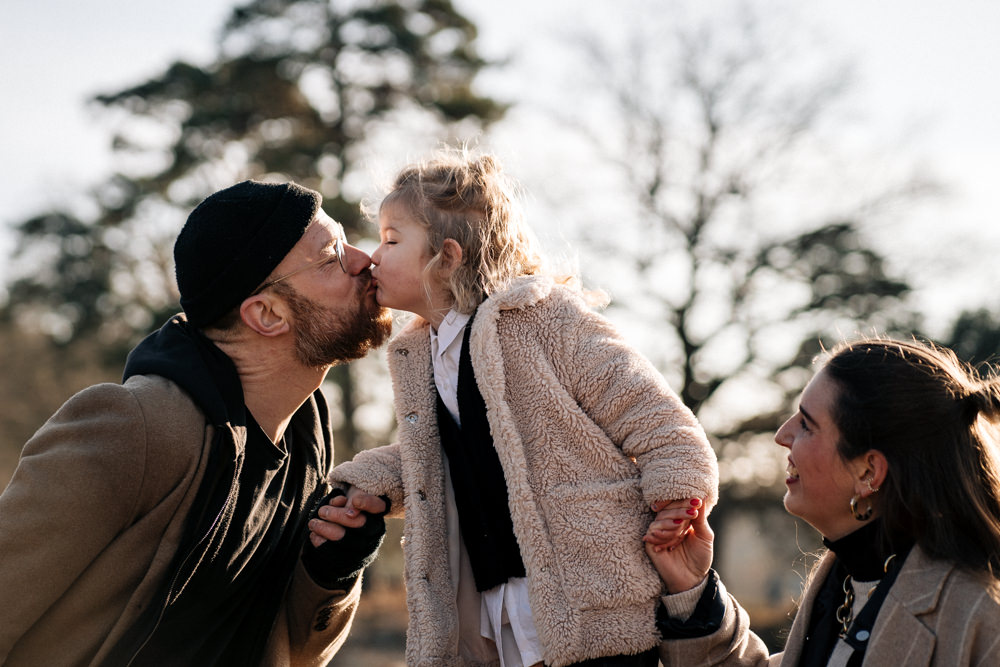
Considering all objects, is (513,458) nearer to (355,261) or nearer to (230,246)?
(355,261)

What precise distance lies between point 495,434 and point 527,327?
0.40 m

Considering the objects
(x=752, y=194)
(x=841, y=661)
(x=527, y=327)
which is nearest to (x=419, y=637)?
(x=527, y=327)

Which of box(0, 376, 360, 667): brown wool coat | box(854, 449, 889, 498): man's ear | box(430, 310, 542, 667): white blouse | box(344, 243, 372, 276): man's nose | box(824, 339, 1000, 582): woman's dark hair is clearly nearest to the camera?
box(824, 339, 1000, 582): woman's dark hair

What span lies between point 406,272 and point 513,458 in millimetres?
897

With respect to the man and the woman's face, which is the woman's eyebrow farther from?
the man

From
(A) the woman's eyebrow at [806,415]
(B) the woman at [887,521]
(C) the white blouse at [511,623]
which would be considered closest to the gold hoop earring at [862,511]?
(B) the woman at [887,521]

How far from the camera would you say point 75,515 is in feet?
9.53

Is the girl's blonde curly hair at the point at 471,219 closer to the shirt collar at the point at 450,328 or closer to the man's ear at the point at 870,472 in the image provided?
the shirt collar at the point at 450,328

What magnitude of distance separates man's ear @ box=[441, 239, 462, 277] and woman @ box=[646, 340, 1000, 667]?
50.0 inches

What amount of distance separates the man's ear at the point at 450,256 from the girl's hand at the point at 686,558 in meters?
1.30

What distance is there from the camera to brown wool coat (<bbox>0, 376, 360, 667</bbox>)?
287 cm

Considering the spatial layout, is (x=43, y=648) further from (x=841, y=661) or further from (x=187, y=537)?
(x=841, y=661)

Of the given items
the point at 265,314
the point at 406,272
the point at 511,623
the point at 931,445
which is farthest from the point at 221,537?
the point at 931,445

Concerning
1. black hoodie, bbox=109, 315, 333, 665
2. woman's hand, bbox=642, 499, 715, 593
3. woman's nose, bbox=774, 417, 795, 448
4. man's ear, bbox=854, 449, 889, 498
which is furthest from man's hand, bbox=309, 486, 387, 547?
man's ear, bbox=854, 449, 889, 498
